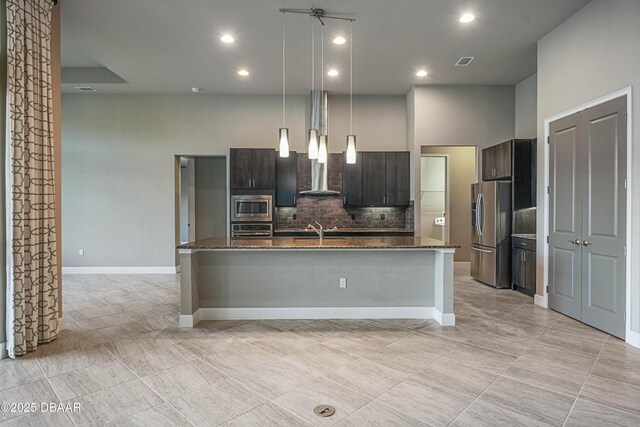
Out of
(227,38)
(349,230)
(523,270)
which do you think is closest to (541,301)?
(523,270)

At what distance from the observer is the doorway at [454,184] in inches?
294

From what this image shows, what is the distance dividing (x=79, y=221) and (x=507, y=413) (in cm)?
763

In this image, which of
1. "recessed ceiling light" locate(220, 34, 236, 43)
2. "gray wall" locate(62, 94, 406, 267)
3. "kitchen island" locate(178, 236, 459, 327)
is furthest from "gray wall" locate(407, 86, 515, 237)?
"recessed ceiling light" locate(220, 34, 236, 43)

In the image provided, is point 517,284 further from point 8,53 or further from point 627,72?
point 8,53

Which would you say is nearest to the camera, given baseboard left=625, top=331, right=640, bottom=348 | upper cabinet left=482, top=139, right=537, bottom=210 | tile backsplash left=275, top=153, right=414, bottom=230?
baseboard left=625, top=331, right=640, bottom=348

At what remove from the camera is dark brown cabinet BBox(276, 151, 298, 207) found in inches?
260

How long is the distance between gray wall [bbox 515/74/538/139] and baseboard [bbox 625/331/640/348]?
12.1 ft

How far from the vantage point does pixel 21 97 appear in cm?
314

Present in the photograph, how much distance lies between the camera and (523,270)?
5.40 m

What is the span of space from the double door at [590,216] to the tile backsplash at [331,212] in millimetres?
2885

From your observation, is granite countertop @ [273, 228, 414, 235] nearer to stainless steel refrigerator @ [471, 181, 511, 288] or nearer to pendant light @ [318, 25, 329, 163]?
stainless steel refrigerator @ [471, 181, 511, 288]

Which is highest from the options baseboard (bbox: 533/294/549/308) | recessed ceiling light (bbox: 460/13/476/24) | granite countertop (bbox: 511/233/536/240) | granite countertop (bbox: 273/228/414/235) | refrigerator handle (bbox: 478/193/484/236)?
recessed ceiling light (bbox: 460/13/476/24)

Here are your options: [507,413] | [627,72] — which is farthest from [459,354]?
[627,72]

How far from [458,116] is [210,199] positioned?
17.6 feet
